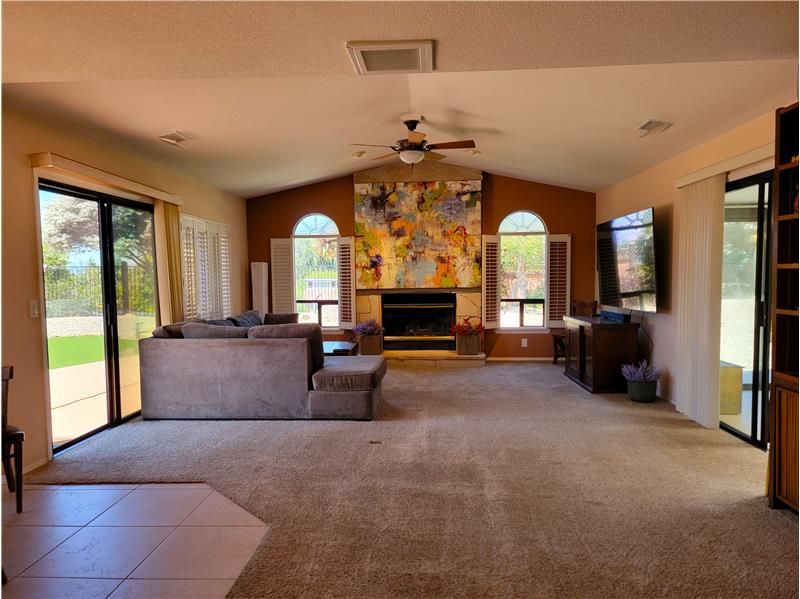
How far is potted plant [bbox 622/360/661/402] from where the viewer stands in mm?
4988

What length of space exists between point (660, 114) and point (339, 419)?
145 inches

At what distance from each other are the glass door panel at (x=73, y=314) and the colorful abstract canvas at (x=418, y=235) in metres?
3.80

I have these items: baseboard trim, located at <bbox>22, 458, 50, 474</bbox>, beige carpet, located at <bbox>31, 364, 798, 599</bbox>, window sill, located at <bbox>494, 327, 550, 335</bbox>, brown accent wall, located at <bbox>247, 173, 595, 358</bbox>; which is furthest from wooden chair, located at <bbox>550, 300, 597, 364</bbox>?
baseboard trim, located at <bbox>22, 458, 50, 474</bbox>

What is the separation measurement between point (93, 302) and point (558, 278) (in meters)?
5.89

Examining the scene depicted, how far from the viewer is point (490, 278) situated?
7391 mm

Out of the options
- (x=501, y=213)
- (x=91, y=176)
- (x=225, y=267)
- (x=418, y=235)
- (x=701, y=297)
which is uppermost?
(x=501, y=213)

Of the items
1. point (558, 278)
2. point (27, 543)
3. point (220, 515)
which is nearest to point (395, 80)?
point (220, 515)

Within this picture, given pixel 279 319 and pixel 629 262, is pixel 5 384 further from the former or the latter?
pixel 629 262

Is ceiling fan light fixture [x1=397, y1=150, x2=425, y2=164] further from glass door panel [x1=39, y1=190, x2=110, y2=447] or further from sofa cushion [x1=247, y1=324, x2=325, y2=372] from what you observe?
glass door panel [x1=39, y1=190, x2=110, y2=447]

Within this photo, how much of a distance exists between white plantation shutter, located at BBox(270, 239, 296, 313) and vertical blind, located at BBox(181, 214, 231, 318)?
33.6 inches

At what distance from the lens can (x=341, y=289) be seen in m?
7.55

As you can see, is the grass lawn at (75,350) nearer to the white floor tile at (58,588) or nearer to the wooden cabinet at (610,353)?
the white floor tile at (58,588)

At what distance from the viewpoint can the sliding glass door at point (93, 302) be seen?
3.87 metres

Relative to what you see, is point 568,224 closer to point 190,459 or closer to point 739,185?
point 739,185
